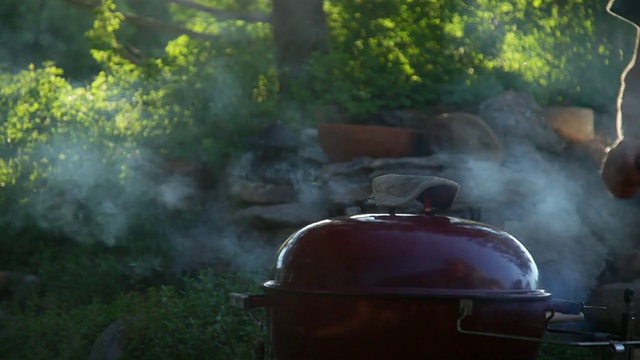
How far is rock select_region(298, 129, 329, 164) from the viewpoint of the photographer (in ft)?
28.7

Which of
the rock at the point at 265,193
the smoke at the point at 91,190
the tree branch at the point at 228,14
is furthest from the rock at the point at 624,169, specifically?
the tree branch at the point at 228,14

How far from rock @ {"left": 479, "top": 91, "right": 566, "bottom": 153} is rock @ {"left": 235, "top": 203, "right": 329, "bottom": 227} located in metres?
1.34

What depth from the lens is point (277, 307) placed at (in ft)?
13.4

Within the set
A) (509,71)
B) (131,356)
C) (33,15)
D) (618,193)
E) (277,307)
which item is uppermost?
(33,15)

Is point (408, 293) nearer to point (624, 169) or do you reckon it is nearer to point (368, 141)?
point (624, 169)

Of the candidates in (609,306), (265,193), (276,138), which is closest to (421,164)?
(265,193)

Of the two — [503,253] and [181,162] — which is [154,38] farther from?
[503,253]

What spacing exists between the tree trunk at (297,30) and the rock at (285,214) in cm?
145

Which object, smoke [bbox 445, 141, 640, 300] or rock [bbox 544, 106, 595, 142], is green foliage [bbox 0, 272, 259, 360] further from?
rock [bbox 544, 106, 595, 142]

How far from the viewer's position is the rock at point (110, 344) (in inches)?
286

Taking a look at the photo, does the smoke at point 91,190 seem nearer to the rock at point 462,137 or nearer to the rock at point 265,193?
the rock at point 265,193

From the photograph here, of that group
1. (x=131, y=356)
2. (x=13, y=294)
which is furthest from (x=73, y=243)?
(x=131, y=356)

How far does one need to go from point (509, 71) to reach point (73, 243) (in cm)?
361

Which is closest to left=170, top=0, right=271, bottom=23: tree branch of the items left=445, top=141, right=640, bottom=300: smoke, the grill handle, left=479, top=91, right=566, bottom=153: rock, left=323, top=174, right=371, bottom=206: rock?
left=323, top=174, right=371, bottom=206: rock
